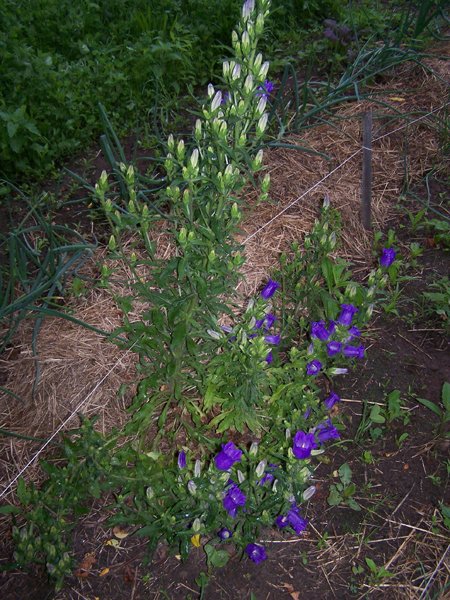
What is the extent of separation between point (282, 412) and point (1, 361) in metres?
1.27

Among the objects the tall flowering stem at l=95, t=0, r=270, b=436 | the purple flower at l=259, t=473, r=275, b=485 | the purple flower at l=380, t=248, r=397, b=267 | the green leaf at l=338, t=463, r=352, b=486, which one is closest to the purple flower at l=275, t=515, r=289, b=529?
the purple flower at l=259, t=473, r=275, b=485

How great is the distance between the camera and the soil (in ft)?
6.86

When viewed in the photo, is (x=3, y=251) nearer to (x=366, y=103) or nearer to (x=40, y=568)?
(x=40, y=568)

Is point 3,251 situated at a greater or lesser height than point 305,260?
greater

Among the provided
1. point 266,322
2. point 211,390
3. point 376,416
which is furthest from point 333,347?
point 211,390

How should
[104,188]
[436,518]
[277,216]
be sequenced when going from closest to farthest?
[104,188] < [436,518] < [277,216]

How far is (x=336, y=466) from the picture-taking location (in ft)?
7.86

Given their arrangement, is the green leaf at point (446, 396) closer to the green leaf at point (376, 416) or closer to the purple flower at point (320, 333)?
the green leaf at point (376, 416)

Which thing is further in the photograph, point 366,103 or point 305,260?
point 366,103

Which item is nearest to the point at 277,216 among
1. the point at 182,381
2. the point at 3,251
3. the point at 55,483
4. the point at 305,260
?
the point at 305,260

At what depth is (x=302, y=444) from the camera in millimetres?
2049

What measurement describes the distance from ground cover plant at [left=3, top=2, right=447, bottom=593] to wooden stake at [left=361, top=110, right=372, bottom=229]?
65cm

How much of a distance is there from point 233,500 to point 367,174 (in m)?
1.84

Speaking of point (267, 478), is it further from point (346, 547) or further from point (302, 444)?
point (346, 547)
